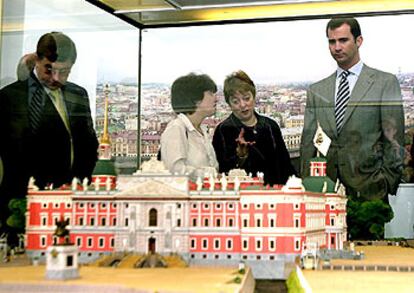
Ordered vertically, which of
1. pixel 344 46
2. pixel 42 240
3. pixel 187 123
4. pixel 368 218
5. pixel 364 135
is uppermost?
pixel 344 46

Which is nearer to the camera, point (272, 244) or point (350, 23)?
point (272, 244)

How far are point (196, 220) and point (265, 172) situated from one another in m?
4.50

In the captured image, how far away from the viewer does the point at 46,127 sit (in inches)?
500

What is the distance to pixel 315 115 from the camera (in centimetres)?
1534

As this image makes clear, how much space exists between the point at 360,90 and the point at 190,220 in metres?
6.52

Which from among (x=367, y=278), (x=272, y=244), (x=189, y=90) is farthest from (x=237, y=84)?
(x=367, y=278)

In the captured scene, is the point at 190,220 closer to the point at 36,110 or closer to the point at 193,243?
the point at 193,243

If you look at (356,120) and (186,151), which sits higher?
(356,120)

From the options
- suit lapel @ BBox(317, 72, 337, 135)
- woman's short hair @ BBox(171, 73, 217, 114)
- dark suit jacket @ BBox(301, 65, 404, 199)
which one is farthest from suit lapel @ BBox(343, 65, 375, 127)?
woman's short hair @ BBox(171, 73, 217, 114)

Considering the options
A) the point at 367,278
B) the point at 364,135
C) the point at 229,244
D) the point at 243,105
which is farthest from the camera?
the point at 243,105

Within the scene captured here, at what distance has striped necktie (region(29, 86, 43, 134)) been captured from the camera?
1230 centimetres

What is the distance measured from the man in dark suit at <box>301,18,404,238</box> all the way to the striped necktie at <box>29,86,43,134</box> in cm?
651

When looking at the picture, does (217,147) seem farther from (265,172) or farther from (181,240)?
(181,240)

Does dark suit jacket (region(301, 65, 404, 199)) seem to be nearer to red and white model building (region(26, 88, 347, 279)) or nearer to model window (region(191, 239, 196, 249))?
red and white model building (region(26, 88, 347, 279))
